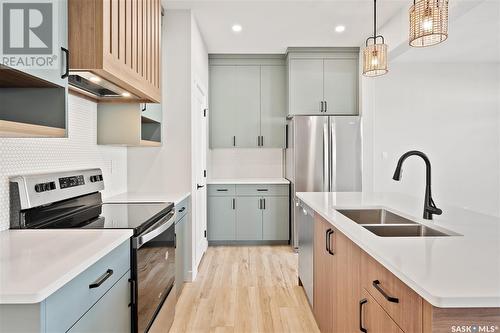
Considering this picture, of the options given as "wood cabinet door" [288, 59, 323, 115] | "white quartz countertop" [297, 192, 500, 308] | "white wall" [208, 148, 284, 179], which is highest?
"wood cabinet door" [288, 59, 323, 115]

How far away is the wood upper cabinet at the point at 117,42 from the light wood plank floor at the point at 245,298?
67.6 inches

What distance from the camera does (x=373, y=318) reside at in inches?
53.6

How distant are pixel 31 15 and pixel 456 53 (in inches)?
195

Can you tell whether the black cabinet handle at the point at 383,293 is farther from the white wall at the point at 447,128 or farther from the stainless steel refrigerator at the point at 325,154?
the white wall at the point at 447,128

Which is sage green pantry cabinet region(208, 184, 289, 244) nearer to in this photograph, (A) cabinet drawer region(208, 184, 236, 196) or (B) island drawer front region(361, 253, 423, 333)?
(A) cabinet drawer region(208, 184, 236, 196)

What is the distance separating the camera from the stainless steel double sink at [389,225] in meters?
1.73

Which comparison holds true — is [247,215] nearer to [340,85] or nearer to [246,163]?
[246,163]

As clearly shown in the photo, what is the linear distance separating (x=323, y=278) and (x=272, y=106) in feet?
10.6

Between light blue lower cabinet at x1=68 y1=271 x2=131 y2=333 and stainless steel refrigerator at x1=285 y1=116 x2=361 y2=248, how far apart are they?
3163 mm

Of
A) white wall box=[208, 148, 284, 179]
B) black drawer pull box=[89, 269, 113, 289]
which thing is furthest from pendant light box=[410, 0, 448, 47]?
white wall box=[208, 148, 284, 179]

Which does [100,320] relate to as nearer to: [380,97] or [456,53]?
[380,97]

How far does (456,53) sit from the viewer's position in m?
4.59

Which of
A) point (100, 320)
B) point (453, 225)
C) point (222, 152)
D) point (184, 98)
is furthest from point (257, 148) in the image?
point (100, 320)

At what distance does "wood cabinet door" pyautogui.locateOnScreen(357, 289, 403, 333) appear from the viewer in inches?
47.5
